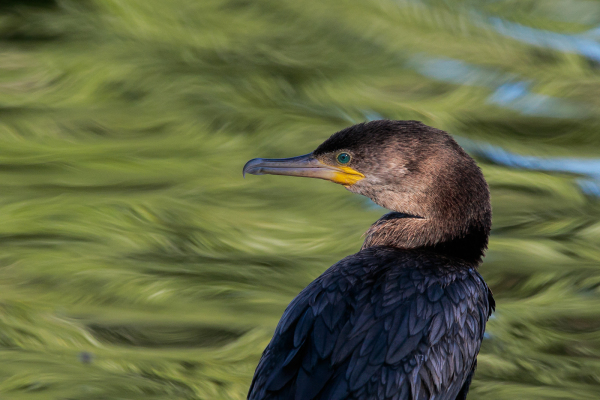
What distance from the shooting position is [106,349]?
176 inches

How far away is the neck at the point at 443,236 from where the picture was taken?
3.70 m

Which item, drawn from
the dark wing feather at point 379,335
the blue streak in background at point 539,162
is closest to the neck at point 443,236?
the dark wing feather at point 379,335

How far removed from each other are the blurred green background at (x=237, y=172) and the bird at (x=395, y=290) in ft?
3.29

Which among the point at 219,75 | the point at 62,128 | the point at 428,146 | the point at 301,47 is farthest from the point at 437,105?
the point at 428,146

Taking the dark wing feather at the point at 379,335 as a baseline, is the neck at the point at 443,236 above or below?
above

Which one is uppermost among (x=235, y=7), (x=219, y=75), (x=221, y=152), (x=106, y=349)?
(x=235, y=7)

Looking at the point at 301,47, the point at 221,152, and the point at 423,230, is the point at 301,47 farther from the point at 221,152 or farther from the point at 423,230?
the point at 423,230

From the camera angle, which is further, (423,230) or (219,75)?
(219,75)

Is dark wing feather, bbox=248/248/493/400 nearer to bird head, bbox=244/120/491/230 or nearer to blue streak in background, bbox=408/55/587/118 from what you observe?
bird head, bbox=244/120/491/230

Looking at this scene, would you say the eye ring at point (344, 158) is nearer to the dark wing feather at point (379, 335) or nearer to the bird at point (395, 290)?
the bird at point (395, 290)

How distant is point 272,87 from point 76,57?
68.1 inches

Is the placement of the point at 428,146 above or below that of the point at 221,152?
above

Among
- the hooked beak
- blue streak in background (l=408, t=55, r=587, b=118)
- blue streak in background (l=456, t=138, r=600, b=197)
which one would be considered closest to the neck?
the hooked beak

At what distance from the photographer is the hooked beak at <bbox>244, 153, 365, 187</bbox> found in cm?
381
